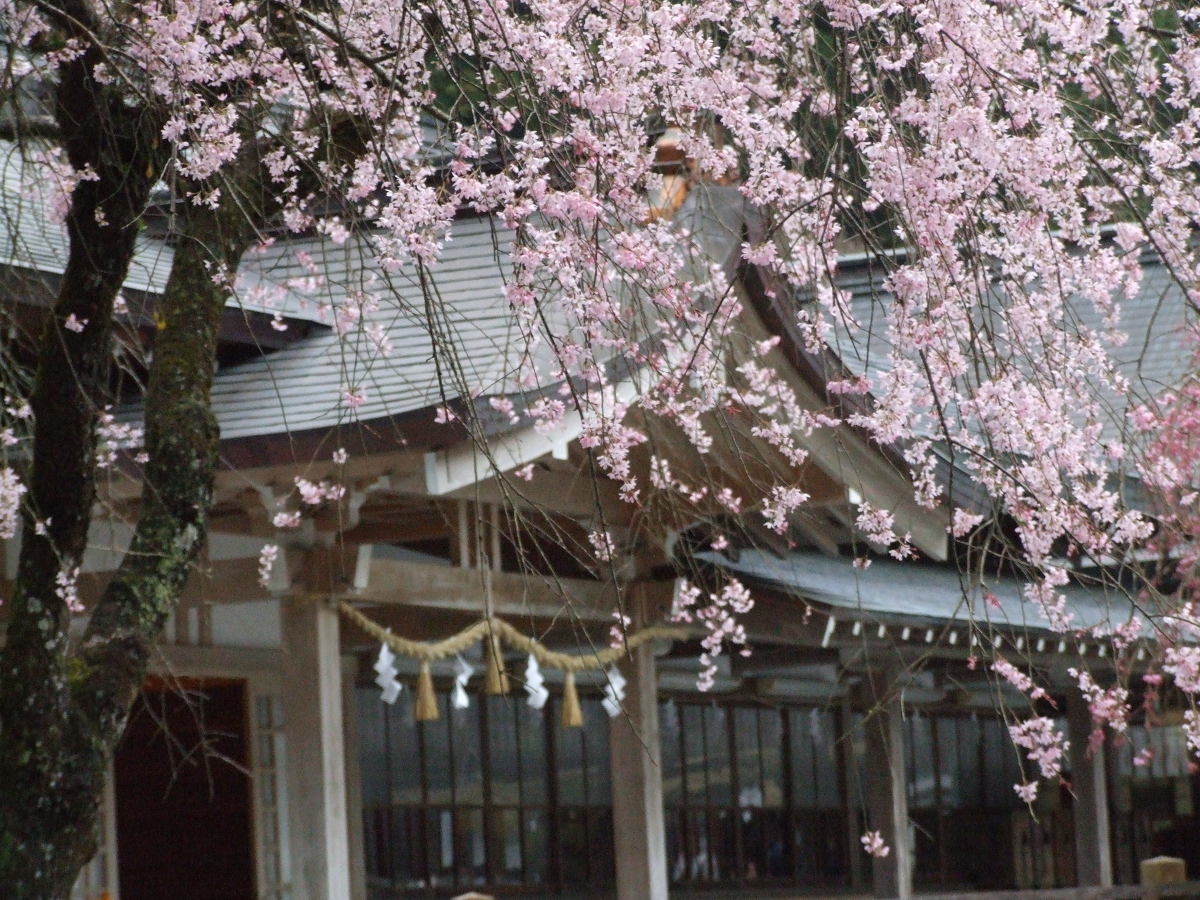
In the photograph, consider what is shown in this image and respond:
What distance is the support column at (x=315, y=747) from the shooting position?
666 centimetres

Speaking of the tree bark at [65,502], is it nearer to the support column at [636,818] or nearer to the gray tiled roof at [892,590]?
the gray tiled roof at [892,590]

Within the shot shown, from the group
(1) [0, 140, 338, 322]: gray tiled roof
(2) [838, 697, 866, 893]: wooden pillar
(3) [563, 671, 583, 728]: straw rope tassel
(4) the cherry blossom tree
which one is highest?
(1) [0, 140, 338, 322]: gray tiled roof

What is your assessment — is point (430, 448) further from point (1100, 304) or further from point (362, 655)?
point (362, 655)

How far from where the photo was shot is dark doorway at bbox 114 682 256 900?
9117 millimetres

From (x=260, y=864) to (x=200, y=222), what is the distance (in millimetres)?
4861

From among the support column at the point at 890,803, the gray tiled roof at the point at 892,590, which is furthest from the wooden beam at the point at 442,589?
the support column at the point at 890,803

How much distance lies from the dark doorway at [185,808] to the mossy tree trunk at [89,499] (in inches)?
175

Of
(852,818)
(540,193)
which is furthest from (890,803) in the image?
(540,193)

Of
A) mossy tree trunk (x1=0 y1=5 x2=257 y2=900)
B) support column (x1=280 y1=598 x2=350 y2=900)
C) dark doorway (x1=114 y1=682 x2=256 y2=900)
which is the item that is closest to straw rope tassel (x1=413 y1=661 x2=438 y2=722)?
support column (x1=280 y1=598 x2=350 y2=900)

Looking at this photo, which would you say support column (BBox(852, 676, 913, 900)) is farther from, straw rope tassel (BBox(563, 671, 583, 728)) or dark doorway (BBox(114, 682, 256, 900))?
dark doorway (BBox(114, 682, 256, 900))

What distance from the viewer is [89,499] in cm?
452

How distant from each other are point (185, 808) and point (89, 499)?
5.45 m

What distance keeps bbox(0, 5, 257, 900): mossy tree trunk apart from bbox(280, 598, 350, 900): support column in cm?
218

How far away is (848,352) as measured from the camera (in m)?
9.18
